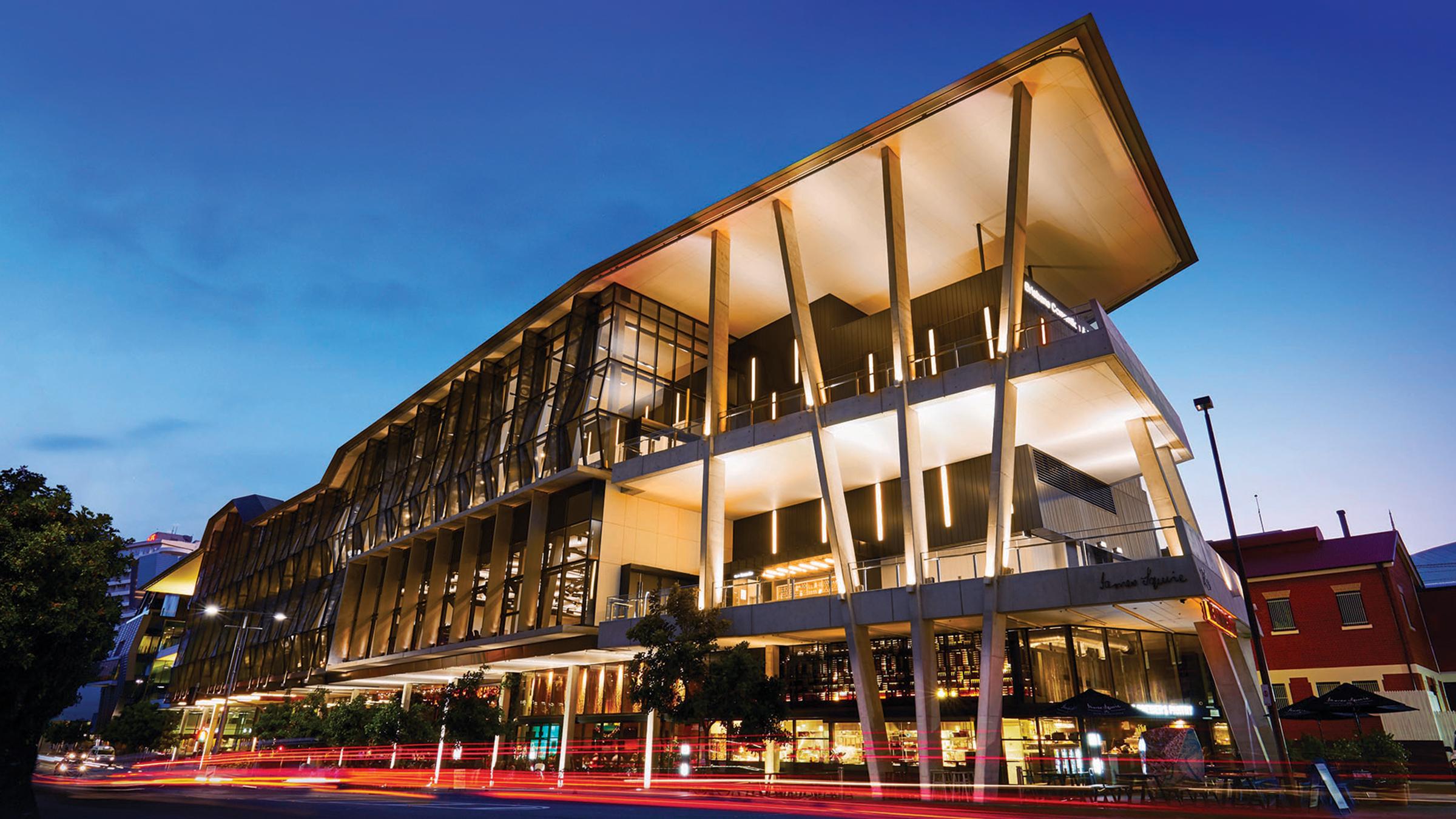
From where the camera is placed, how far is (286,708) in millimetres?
51062

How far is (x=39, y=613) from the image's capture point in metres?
15.0

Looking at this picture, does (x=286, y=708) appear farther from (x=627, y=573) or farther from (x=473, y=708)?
(x=627, y=573)

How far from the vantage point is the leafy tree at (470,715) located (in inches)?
1264

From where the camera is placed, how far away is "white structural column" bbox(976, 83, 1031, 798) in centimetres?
2178

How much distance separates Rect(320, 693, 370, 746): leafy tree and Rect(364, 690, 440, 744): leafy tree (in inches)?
100

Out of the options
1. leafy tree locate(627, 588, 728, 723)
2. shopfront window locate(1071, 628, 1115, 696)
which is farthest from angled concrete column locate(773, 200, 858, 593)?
shopfront window locate(1071, 628, 1115, 696)

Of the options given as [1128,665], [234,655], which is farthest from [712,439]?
[234,655]

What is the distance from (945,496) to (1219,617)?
1019cm

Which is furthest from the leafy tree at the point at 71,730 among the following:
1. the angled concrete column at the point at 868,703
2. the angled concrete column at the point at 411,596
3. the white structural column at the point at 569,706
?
the angled concrete column at the point at 868,703

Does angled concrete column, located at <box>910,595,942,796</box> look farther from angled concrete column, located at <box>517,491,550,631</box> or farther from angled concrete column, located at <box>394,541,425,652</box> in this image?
angled concrete column, located at <box>394,541,425,652</box>

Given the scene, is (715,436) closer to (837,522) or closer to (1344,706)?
(837,522)

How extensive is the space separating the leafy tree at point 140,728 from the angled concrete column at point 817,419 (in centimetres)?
6330

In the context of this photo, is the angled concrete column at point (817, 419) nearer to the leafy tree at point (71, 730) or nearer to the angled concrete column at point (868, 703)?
the angled concrete column at point (868, 703)

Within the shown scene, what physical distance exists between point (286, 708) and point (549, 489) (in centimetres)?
2731
